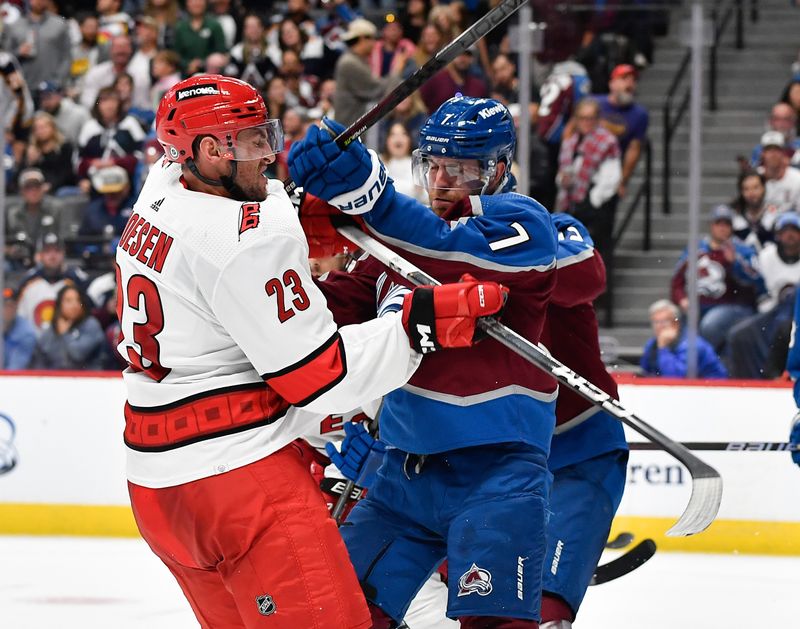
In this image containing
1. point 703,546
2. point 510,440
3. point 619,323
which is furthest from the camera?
point 619,323

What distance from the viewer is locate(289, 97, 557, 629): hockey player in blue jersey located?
2.79 metres

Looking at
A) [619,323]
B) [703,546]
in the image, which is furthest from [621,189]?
[703,546]

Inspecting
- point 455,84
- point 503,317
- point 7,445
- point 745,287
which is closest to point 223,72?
point 455,84

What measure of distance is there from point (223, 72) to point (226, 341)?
600cm

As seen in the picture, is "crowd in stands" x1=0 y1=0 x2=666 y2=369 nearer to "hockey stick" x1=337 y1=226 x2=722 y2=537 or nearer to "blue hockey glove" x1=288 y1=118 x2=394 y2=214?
"hockey stick" x1=337 y1=226 x2=722 y2=537

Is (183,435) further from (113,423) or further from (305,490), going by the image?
(113,423)

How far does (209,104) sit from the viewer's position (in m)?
2.65

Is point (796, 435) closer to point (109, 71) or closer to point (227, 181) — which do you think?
point (227, 181)

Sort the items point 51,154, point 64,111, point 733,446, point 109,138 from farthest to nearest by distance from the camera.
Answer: point 64,111, point 109,138, point 51,154, point 733,446

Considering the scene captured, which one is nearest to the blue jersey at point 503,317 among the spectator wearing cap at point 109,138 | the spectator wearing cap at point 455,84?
the spectator wearing cap at point 455,84

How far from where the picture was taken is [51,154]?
7.39 metres

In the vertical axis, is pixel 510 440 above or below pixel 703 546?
above

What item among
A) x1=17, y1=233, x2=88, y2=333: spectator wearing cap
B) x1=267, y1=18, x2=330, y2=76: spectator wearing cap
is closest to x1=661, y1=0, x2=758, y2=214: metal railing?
x1=267, y1=18, x2=330, y2=76: spectator wearing cap

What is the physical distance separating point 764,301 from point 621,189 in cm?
87
